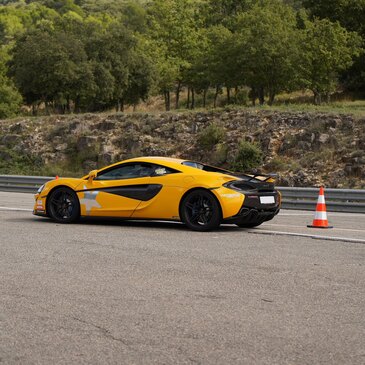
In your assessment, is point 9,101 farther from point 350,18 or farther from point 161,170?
point 161,170

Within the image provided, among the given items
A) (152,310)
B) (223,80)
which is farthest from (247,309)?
(223,80)

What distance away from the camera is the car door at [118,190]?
516 inches

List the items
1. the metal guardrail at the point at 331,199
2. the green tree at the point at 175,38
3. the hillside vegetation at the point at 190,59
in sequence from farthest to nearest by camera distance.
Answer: the green tree at the point at 175,38 → the hillside vegetation at the point at 190,59 → the metal guardrail at the point at 331,199

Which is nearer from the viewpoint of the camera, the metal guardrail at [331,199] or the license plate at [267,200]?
the license plate at [267,200]

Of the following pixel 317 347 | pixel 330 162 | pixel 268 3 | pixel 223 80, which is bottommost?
pixel 317 347

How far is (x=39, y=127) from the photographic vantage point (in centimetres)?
4772

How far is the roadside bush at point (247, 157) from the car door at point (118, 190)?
78.8ft

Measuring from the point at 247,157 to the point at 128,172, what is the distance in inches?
975

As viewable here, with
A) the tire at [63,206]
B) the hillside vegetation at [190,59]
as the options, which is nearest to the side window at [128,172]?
the tire at [63,206]

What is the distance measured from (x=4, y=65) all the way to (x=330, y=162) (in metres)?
55.1

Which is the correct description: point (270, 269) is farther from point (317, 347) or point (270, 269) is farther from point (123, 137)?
point (123, 137)

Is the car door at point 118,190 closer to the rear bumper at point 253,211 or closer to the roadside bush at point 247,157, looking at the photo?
the rear bumper at point 253,211

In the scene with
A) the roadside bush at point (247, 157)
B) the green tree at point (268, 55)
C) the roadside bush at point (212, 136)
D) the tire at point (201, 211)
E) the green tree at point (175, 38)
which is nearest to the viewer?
the tire at point (201, 211)

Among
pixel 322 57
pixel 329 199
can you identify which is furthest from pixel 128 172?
pixel 322 57
